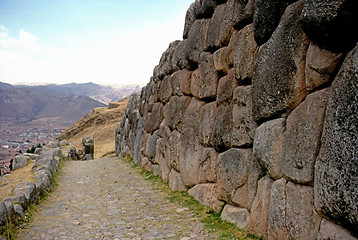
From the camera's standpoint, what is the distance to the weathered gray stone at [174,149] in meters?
9.22

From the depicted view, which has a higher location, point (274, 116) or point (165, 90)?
point (165, 90)

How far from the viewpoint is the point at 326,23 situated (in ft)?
11.7

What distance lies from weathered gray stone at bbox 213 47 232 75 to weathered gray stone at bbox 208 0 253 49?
0.14 m

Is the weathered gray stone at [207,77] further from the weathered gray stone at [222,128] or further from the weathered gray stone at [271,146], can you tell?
the weathered gray stone at [271,146]

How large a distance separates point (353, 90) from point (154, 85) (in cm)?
997

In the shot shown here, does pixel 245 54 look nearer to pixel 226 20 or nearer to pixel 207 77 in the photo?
pixel 226 20

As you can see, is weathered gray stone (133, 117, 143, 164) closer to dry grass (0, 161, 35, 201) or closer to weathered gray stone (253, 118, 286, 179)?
dry grass (0, 161, 35, 201)

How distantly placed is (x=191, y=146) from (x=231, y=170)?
220cm

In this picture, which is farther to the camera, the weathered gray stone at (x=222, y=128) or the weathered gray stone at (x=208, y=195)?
the weathered gray stone at (x=208, y=195)

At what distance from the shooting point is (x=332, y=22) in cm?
349

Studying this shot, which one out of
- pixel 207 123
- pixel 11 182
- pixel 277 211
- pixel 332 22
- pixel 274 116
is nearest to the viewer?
pixel 332 22

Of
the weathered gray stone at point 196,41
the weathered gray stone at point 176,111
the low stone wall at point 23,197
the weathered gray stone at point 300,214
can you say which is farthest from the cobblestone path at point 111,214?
the weathered gray stone at point 196,41

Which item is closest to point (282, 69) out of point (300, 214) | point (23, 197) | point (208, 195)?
point (300, 214)

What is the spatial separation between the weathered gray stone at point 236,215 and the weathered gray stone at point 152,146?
5769mm
